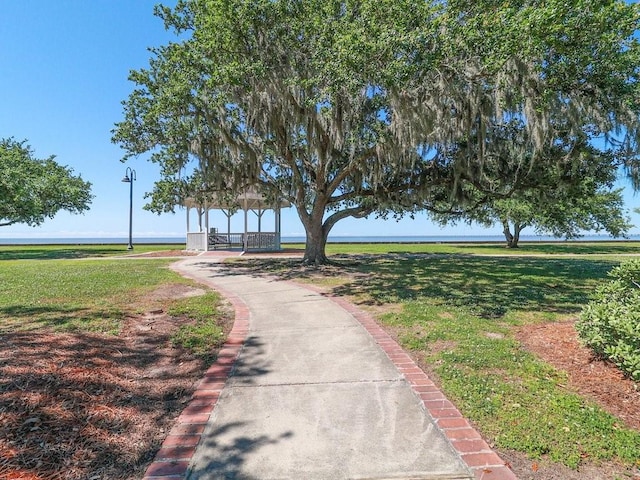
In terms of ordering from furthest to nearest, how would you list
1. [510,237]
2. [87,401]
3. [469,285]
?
[510,237], [469,285], [87,401]

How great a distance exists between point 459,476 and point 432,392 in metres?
0.94

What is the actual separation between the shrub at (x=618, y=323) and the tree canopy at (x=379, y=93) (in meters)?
4.04

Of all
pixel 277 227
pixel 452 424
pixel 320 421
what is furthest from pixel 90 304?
pixel 277 227

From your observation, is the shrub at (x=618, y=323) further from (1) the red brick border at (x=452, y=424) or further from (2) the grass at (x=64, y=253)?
(2) the grass at (x=64, y=253)

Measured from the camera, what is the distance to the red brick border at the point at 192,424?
193 centimetres

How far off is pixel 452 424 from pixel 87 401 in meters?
2.60

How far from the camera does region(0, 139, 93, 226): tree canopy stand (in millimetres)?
17641

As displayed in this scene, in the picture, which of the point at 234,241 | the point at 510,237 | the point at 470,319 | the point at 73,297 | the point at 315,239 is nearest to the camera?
the point at 470,319

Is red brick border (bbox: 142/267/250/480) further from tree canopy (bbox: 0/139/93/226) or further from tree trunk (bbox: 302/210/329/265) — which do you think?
tree canopy (bbox: 0/139/93/226)

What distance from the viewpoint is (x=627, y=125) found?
7680mm

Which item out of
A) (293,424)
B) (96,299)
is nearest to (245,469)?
(293,424)

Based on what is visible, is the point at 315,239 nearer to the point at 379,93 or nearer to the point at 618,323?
the point at 379,93

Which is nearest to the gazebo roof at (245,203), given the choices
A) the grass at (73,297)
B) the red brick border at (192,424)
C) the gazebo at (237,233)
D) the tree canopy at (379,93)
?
the gazebo at (237,233)

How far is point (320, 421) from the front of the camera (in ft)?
7.91
